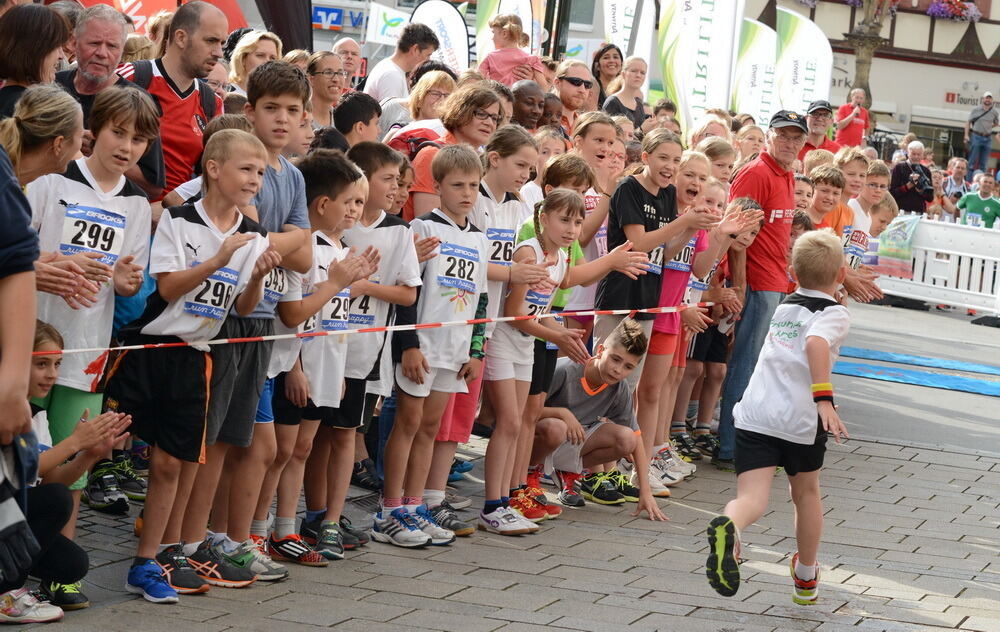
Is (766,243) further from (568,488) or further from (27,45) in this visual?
(27,45)

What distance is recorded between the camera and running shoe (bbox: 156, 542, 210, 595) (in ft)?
17.2

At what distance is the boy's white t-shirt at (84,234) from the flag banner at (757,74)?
18785mm

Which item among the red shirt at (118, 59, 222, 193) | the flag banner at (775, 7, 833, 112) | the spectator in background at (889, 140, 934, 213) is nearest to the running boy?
the red shirt at (118, 59, 222, 193)

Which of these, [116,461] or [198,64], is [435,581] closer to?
[116,461]

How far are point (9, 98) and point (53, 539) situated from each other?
6.08 ft

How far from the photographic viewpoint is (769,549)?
683cm

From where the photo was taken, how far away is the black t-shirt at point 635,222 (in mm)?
7695

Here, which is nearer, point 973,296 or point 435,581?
point 435,581

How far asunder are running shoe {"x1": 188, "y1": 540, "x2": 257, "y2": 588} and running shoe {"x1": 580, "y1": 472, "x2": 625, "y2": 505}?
277 centimetres

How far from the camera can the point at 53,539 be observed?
473 centimetres

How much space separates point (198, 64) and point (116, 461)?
204cm

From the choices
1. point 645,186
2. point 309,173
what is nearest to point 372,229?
point 309,173

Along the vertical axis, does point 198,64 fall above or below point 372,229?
above

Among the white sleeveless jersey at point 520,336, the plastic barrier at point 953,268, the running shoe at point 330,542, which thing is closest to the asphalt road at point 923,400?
→ the plastic barrier at point 953,268
